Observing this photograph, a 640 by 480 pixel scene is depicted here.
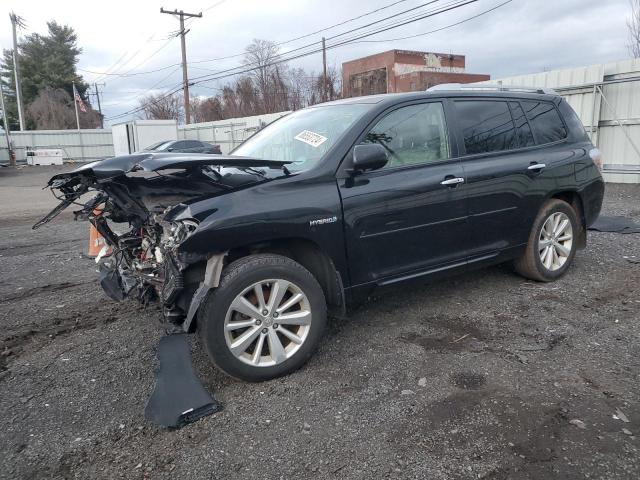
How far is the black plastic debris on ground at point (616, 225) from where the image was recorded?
22.9 feet

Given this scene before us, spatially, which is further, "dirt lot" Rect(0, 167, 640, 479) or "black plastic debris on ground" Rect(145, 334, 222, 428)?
"black plastic debris on ground" Rect(145, 334, 222, 428)

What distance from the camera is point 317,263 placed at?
11.5 ft

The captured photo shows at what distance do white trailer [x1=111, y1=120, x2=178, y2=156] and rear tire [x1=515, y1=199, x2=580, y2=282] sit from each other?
26182mm

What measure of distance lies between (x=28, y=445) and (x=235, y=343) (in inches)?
48.0

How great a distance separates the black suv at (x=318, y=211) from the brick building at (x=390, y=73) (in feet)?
103

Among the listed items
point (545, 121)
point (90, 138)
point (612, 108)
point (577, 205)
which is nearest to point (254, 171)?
point (545, 121)

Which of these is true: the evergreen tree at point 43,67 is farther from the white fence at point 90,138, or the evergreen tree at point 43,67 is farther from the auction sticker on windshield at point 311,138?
the auction sticker on windshield at point 311,138

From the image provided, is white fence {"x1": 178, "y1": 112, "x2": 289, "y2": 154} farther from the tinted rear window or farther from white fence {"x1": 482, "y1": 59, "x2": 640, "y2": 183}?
the tinted rear window

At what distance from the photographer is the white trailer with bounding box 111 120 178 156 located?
92.0ft

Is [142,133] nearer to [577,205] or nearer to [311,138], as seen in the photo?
[311,138]

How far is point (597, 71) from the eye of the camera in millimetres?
11797

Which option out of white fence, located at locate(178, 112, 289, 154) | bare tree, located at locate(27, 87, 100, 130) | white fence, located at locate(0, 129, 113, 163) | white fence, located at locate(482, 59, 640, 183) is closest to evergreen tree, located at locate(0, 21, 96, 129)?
bare tree, located at locate(27, 87, 100, 130)

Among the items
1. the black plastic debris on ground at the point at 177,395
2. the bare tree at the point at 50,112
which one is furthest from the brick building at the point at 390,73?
the black plastic debris on ground at the point at 177,395

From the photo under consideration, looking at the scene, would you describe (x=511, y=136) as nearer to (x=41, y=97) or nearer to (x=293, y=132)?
(x=293, y=132)
